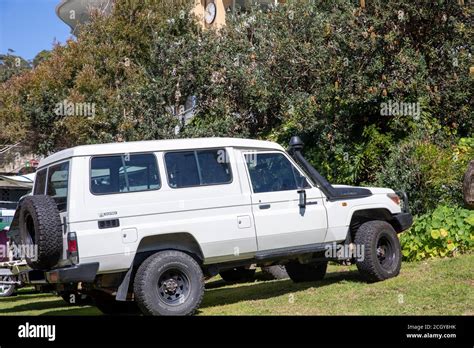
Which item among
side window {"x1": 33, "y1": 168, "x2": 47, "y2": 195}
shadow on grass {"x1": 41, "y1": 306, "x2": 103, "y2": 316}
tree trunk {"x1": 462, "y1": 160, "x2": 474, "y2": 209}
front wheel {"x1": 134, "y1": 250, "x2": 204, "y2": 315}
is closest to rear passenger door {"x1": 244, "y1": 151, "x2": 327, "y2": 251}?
front wheel {"x1": 134, "y1": 250, "x2": 204, "y2": 315}

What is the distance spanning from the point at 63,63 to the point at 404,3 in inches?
608

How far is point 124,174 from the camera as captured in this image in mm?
7867

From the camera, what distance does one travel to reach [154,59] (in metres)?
18.0

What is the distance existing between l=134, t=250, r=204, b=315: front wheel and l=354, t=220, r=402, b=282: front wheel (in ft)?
8.34

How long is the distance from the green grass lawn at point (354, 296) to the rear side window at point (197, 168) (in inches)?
65.8

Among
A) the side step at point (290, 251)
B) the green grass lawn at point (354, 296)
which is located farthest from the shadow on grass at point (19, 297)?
the side step at point (290, 251)

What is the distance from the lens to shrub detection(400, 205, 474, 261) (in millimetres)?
10656

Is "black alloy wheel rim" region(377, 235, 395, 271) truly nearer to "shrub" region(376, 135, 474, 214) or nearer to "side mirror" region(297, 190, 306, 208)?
"side mirror" region(297, 190, 306, 208)

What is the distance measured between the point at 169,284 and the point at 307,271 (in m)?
3.29

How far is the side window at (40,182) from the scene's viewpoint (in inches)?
341

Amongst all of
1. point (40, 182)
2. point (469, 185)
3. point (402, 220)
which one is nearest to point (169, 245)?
point (40, 182)

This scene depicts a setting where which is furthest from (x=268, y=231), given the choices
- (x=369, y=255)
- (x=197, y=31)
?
(x=197, y=31)

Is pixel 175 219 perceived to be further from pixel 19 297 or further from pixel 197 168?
pixel 19 297
